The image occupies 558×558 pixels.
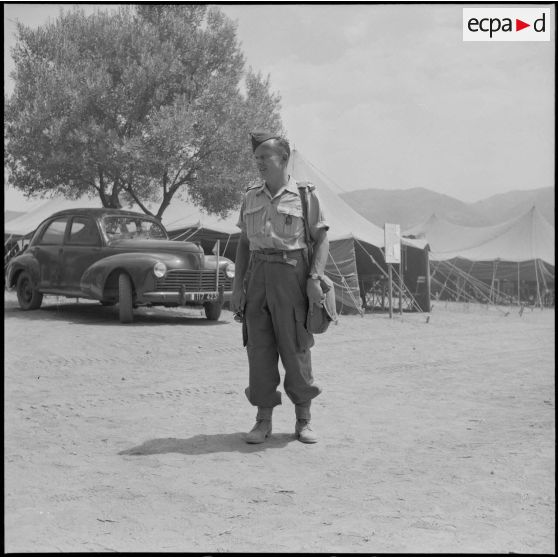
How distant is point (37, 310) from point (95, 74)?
6187 mm

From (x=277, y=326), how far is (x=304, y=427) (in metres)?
0.68

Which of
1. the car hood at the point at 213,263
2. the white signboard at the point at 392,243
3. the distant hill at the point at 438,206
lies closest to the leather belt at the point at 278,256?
the car hood at the point at 213,263

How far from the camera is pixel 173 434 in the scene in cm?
458

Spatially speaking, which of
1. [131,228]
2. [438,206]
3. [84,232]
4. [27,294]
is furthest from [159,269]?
[438,206]

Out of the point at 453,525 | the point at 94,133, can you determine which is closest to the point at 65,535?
the point at 453,525

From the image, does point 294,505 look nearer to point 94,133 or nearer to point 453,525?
point 453,525

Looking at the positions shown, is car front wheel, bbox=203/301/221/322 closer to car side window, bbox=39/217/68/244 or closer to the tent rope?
car side window, bbox=39/217/68/244

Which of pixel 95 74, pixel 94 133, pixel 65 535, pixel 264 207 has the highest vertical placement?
pixel 95 74

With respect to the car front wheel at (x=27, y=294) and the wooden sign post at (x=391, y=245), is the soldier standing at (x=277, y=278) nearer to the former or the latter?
the car front wheel at (x=27, y=294)

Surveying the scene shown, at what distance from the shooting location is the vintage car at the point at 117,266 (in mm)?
10750

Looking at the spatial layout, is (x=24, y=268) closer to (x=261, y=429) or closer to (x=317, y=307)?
(x=261, y=429)

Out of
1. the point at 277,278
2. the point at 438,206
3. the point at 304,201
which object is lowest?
the point at 277,278

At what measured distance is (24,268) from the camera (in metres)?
12.1

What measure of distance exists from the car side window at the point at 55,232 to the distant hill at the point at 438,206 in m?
106
